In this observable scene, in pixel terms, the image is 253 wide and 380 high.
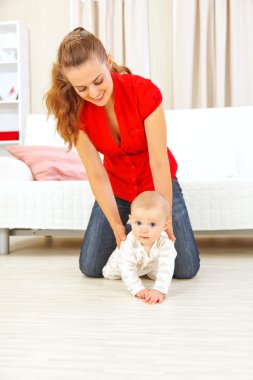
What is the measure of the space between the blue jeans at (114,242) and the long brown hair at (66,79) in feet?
1.21

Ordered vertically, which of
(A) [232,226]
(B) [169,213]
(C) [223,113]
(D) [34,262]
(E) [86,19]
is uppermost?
(E) [86,19]

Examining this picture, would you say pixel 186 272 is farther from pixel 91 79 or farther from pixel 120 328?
pixel 91 79

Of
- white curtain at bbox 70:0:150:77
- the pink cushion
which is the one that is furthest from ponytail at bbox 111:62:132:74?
white curtain at bbox 70:0:150:77

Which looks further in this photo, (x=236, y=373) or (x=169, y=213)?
(x=169, y=213)

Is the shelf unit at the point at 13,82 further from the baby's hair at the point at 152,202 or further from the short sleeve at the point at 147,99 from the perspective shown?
the baby's hair at the point at 152,202

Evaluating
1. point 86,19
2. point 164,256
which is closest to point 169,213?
point 164,256

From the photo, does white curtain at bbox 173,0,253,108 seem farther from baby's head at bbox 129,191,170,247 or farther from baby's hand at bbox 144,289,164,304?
baby's hand at bbox 144,289,164,304

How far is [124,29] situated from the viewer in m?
4.29

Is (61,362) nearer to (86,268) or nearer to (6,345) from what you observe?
(6,345)

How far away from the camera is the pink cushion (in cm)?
266

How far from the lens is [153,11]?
4.40 metres

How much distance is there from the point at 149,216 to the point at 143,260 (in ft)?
0.69

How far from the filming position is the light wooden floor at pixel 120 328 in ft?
3.38

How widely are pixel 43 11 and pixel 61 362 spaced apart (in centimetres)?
410
